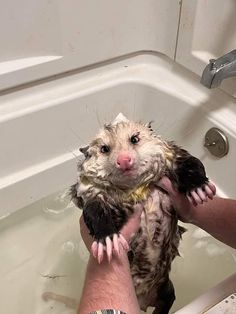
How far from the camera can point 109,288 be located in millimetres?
760

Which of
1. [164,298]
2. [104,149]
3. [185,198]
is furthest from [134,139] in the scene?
[164,298]

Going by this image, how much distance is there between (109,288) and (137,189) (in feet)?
0.57

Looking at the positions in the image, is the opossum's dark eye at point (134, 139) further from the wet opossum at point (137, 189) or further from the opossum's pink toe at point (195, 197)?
the opossum's pink toe at point (195, 197)

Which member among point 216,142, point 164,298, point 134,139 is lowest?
point 164,298

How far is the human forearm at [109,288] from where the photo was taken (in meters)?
0.73

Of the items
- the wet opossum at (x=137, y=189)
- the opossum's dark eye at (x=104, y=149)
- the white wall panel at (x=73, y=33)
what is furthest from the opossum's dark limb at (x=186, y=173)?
the white wall panel at (x=73, y=33)

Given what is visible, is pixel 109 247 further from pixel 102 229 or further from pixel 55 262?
pixel 55 262

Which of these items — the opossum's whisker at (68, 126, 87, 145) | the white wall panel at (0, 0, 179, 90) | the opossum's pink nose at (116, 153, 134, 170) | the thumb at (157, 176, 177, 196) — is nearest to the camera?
the opossum's pink nose at (116, 153, 134, 170)

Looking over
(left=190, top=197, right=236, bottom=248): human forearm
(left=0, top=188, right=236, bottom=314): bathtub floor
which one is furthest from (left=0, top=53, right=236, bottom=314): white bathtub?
(left=190, top=197, right=236, bottom=248): human forearm

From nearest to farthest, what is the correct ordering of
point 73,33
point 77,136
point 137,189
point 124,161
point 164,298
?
point 124,161 → point 137,189 → point 164,298 → point 73,33 → point 77,136

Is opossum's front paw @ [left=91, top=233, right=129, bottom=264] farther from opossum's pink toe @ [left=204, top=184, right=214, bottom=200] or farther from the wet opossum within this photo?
opossum's pink toe @ [left=204, top=184, right=214, bottom=200]

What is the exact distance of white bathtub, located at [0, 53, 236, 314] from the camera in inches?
45.8

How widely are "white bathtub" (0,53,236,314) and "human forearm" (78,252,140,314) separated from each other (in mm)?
391

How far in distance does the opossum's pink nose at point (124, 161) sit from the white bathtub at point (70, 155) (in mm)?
477
